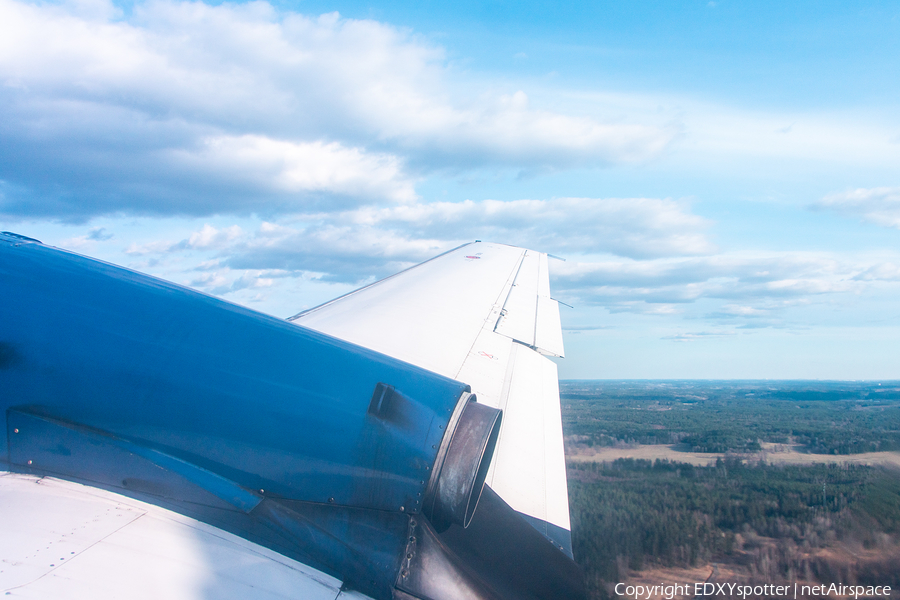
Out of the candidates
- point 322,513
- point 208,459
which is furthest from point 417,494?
point 208,459

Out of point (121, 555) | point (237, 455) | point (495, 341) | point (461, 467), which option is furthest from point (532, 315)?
point (121, 555)

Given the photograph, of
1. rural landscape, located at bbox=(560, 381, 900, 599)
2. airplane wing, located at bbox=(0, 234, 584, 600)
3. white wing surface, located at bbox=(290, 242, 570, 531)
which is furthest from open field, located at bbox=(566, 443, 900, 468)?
airplane wing, located at bbox=(0, 234, 584, 600)

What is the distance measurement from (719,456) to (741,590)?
7823 millimetres

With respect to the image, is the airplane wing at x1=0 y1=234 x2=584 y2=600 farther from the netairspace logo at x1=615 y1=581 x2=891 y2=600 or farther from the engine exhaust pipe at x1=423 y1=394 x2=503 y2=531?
the netairspace logo at x1=615 y1=581 x2=891 y2=600

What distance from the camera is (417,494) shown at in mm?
2902

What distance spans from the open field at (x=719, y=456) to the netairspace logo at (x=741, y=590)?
2063 mm

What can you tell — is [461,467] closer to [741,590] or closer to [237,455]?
[237,455]

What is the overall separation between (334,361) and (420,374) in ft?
2.02

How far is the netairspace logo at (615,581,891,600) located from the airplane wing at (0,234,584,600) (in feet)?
8.46

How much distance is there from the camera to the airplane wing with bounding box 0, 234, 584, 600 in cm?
259

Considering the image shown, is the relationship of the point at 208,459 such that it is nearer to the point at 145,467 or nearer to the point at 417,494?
the point at 145,467

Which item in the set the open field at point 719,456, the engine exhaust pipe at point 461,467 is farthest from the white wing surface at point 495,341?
the open field at point 719,456

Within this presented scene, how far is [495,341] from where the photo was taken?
6.05 meters

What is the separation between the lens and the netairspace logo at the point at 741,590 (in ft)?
15.9
